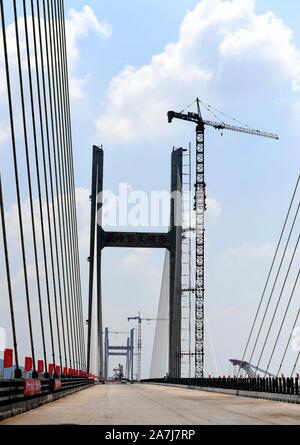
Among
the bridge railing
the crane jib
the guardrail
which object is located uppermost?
the crane jib

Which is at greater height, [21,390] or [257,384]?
[21,390]

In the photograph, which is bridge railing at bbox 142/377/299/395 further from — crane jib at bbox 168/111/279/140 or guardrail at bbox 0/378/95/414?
crane jib at bbox 168/111/279/140

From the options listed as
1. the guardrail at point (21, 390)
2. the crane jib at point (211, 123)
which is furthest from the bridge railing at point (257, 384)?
the crane jib at point (211, 123)

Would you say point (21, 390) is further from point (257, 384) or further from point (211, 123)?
point (211, 123)

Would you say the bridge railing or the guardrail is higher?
the guardrail

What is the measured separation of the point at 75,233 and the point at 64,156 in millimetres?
8687

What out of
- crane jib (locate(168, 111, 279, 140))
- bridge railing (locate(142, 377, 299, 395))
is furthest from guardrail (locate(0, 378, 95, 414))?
crane jib (locate(168, 111, 279, 140))

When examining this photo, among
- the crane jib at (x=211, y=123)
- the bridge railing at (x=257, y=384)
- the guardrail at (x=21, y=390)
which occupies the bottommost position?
the bridge railing at (x=257, y=384)

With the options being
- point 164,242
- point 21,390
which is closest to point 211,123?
point 164,242

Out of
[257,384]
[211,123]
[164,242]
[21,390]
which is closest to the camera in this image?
[21,390]

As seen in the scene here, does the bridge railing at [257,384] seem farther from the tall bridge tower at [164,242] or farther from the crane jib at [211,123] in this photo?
the crane jib at [211,123]

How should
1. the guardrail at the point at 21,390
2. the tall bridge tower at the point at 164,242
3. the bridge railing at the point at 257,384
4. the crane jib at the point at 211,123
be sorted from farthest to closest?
the crane jib at the point at 211,123 → the tall bridge tower at the point at 164,242 → the bridge railing at the point at 257,384 → the guardrail at the point at 21,390

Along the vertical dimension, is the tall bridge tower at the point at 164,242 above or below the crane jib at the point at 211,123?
below
